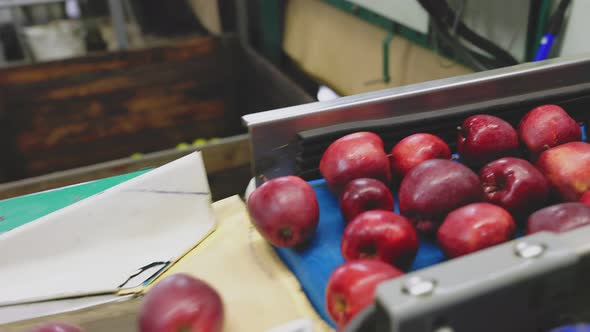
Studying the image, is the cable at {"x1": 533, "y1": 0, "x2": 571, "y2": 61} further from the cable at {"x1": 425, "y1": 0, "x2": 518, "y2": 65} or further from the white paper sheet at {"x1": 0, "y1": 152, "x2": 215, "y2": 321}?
the white paper sheet at {"x1": 0, "y1": 152, "x2": 215, "y2": 321}

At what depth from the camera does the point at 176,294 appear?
587mm

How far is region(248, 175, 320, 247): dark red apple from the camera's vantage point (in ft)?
2.45

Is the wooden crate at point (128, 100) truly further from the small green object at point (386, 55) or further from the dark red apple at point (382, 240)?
the dark red apple at point (382, 240)

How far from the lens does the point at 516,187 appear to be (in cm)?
73

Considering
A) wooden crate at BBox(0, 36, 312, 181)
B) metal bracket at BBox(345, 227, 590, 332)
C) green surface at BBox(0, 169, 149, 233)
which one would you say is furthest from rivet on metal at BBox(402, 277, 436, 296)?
wooden crate at BBox(0, 36, 312, 181)

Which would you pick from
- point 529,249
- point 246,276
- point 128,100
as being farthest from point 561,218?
point 128,100

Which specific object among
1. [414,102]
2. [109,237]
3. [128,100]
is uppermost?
[414,102]

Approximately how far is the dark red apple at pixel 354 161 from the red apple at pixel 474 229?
0.17m

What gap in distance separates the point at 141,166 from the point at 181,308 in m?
1.28

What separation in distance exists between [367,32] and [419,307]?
2083 mm

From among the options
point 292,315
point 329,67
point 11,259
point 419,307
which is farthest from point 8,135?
point 419,307

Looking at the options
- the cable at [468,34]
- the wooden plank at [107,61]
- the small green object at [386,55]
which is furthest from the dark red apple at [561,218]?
the wooden plank at [107,61]

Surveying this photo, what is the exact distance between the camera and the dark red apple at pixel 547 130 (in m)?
0.84

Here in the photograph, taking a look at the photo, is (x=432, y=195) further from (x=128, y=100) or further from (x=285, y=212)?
(x=128, y=100)
